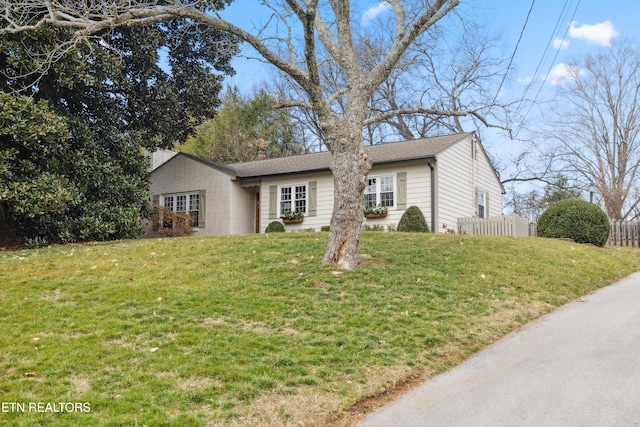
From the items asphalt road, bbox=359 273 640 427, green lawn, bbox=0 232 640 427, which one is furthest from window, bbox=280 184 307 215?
asphalt road, bbox=359 273 640 427

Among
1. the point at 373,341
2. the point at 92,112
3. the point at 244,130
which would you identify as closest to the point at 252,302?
the point at 373,341

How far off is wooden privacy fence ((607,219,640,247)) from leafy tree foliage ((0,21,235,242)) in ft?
52.2

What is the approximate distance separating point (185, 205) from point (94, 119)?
5.34 meters

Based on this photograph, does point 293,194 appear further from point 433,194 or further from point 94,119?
point 94,119

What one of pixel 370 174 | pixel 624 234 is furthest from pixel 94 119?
pixel 624 234

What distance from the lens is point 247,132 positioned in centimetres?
3278

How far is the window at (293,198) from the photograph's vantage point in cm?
1894

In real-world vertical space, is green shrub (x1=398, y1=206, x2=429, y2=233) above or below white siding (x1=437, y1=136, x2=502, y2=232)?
below

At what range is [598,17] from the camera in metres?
14.6

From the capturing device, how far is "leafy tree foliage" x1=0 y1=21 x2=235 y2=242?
13.4 m

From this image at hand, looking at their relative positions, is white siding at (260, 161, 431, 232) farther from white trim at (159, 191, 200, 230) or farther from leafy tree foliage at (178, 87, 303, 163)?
leafy tree foliage at (178, 87, 303, 163)

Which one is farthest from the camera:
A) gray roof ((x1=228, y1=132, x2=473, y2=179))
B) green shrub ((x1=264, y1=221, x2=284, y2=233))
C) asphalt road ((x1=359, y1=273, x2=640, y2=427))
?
green shrub ((x1=264, y1=221, x2=284, y2=233))

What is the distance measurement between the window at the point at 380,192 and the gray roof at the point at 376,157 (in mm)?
695

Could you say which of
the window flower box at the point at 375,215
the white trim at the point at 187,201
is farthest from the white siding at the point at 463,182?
the white trim at the point at 187,201
